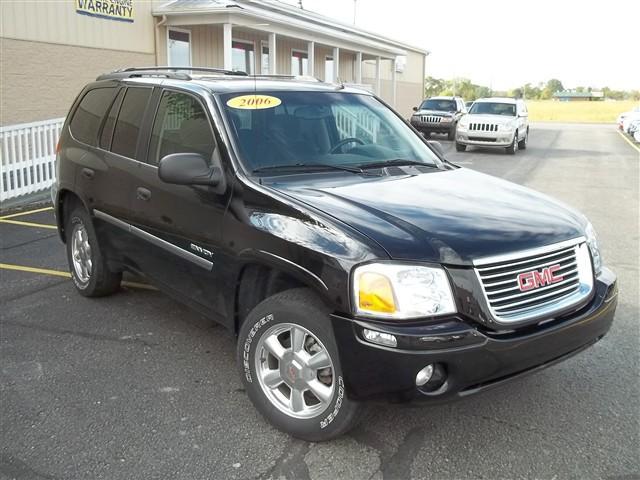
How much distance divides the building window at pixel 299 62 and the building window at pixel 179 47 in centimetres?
601

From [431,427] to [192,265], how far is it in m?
1.68

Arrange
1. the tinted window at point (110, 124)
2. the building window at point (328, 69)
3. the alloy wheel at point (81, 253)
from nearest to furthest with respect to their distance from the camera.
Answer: the tinted window at point (110, 124)
the alloy wheel at point (81, 253)
the building window at point (328, 69)

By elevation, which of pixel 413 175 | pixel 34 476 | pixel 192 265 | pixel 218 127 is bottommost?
pixel 34 476

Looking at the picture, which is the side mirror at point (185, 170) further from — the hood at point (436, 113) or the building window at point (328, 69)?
the building window at point (328, 69)

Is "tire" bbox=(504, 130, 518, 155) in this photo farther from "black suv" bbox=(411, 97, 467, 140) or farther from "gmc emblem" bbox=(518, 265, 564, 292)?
"gmc emblem" bbox=(518, 265, 564, 292)

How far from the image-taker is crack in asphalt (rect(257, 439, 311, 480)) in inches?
113

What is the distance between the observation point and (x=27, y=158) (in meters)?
10.3

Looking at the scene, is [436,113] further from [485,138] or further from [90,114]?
[90,114]

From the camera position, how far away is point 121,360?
410cm

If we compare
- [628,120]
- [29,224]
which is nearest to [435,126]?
[628,120]

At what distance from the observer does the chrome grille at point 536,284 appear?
282 centimetres

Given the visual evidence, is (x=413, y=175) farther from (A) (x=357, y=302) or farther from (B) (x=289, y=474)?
(B) (x=289, y=474)

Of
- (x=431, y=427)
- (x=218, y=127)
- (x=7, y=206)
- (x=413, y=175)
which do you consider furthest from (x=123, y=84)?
(x=7, y=206)

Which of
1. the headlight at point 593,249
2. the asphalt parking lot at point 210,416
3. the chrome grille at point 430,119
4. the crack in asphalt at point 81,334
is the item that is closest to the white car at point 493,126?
the chrome grille at point 430,119
